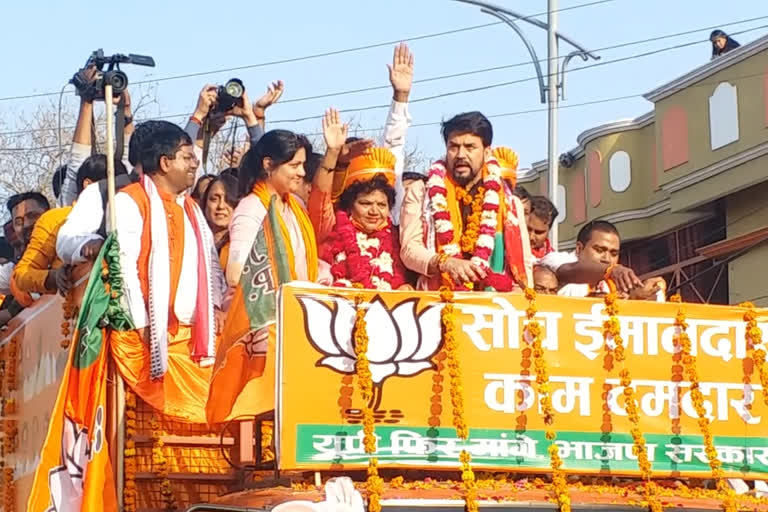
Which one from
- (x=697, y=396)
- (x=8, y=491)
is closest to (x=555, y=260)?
(x=697, y=396)

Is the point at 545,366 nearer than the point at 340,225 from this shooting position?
Yes

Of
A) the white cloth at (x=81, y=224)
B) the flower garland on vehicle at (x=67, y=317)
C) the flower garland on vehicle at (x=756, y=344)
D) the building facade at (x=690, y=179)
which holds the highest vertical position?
the building facade at (x=690, y=179)

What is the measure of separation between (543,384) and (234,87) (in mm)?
3398

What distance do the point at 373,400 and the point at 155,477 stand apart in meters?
1.32

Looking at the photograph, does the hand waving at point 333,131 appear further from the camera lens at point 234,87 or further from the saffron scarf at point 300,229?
the camera lens at point 234,87

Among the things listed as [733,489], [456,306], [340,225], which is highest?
[340,225]

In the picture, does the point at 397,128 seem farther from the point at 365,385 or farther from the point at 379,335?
the point at 365,385

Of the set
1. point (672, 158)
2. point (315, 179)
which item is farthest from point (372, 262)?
point (672, 158)

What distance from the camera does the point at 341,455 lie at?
484 cm

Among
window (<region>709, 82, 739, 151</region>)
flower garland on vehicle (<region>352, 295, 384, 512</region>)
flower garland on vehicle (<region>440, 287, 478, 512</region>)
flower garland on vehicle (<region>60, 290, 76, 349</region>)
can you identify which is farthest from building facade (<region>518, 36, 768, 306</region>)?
flower garland on vehicle (<region>352, 295, 384, 512</region>)

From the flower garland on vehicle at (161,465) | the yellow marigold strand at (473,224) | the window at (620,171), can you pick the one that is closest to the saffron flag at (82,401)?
the flower garland on vehicle at (161,465)

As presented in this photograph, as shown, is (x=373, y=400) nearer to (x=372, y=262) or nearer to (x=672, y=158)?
(x=372, y=262)

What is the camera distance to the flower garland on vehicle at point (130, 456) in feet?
18.6

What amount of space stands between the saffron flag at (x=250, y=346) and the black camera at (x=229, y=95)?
241cm
